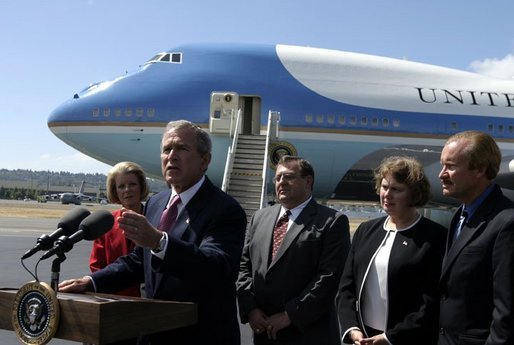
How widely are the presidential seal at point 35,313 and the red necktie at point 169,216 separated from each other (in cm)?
78

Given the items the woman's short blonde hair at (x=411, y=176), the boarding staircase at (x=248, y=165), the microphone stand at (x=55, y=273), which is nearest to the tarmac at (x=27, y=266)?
the woman's short blonde hair at (x=411, y=176)

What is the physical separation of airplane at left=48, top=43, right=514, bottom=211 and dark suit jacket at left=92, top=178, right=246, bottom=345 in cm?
991

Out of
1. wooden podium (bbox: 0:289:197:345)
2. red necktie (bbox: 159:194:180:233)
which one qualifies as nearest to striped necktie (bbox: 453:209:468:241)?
red necktie (bbox: 159:194:180:233)

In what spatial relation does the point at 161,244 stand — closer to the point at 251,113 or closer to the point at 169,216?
the point at 169,216

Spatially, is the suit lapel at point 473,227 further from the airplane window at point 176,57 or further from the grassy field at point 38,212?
the grassy field at point 38,212

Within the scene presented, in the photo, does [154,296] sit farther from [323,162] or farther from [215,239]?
[323,162]

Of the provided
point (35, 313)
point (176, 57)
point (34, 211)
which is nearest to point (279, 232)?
point (35, 313)

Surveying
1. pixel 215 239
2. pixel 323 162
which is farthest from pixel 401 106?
pixel 215 239

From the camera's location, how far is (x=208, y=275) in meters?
2.25

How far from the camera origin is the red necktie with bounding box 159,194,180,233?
2.60m

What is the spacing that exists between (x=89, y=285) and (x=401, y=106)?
11.6 meters

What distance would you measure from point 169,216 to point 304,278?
1.20 m

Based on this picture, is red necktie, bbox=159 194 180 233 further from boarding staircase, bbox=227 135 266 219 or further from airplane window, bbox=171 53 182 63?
airplane window, bbox=171 53 182 63

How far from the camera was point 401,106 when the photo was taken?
43.5 feet
